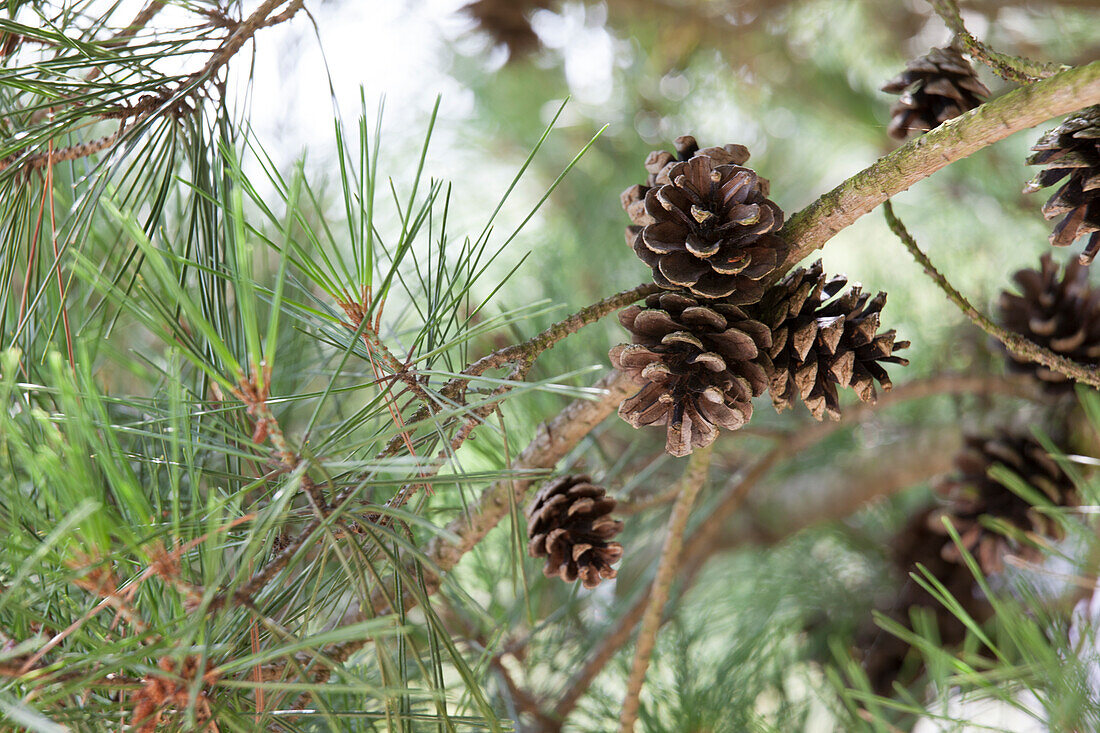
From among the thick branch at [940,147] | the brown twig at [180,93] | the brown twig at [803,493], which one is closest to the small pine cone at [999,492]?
the brown twig at [803,493]

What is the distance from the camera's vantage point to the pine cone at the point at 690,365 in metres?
0.35

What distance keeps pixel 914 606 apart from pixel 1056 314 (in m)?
0.38

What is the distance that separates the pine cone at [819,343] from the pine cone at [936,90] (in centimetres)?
14

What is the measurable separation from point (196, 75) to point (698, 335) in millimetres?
301

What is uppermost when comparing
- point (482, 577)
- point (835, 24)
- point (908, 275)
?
point (835, 24)

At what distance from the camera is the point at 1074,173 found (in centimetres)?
35

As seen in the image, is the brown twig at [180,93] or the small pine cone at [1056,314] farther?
the small pine cone at [1056,314]

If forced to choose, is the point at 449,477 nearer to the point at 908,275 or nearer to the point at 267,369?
the point at 267,369

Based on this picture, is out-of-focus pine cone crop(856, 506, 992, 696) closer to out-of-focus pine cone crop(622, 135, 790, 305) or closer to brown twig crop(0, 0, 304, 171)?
out-of-focus pine cone crop(622, 135, 790, 305)

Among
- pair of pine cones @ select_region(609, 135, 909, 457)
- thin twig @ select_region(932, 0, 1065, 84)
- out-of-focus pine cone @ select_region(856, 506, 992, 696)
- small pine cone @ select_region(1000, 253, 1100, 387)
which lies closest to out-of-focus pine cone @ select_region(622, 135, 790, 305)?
pair of pine cones @ select_region(609, 135, 909, 457)

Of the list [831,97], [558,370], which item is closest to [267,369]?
[558,370]

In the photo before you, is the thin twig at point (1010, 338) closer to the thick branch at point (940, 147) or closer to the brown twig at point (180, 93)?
the thick branch at point (940, 147)

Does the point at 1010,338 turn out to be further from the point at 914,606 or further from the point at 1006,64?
the point at 914,606

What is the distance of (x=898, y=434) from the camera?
998mm
